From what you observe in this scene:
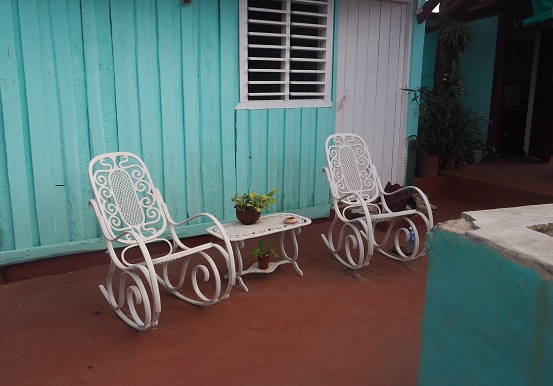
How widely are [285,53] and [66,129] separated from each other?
212 cm

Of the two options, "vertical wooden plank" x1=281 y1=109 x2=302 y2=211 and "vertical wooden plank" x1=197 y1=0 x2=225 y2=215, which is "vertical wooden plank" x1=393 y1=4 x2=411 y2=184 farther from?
"vertical wooden plank" x1=197 y1=0 x2=225 y2=215

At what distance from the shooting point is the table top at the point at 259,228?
3404mm

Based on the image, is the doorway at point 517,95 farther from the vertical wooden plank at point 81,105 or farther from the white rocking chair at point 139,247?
the vertical wooden plank at point 81,105

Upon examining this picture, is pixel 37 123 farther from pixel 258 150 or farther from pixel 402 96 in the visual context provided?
pixel 402 96

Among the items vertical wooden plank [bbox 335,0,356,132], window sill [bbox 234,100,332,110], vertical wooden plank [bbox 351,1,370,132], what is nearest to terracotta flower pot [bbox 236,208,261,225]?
window sill [bbox 234,100,332,110]

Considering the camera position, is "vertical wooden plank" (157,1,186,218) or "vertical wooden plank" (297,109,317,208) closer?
"vertical wooden plank" (157,1,186,218)

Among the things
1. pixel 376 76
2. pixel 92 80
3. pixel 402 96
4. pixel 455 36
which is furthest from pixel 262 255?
pixel 455 36

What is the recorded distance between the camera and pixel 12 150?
11.4 feet

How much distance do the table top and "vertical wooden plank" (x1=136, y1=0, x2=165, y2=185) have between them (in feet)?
3.06

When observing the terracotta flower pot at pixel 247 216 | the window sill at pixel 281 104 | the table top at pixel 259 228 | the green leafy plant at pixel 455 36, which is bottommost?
the table top at pixel 259 228

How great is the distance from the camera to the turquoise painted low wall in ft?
4.76

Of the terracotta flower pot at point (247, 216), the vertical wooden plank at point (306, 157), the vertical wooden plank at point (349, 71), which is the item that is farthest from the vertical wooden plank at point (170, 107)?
the vertical wooden plank at point (349, 71)

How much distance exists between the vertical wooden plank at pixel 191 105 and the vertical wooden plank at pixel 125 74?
42 centimetres

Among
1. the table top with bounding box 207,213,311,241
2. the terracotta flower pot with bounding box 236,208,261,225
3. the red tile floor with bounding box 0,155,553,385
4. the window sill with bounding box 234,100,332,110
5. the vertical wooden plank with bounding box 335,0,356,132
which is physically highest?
the vertical wooden plank with bounding box 335,0,356,132
